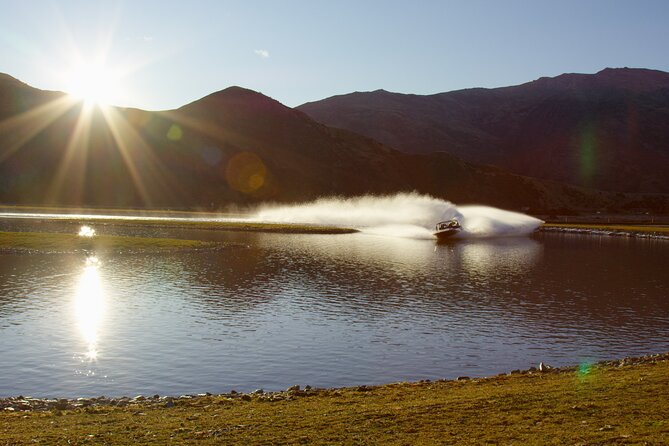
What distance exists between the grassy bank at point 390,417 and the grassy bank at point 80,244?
49269 millimetres

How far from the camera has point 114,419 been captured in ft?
55.0

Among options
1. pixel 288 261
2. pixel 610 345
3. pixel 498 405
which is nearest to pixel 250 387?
pixel 498 405

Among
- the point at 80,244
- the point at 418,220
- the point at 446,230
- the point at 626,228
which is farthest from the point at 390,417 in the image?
the point at 626,228

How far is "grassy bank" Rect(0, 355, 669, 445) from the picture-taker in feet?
47.9

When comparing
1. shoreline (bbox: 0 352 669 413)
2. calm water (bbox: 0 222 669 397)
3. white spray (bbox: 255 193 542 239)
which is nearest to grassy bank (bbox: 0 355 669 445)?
shoreline (bbox: 0 352 669 413)

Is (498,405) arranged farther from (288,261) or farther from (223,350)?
(288,261)

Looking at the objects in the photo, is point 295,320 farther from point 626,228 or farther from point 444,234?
point 626,228

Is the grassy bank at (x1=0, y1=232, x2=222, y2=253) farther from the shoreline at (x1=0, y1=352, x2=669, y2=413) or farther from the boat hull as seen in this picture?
the shoreline at (x1=0, y1=352, x2=669, y2=413)

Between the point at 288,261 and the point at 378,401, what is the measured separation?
42.5 metres

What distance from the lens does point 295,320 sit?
3306 centimetres

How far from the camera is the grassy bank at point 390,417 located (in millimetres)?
14594

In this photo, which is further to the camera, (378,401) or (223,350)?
(223,350)

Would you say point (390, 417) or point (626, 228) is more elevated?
point (626, 228)

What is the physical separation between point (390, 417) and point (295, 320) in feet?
56.1
